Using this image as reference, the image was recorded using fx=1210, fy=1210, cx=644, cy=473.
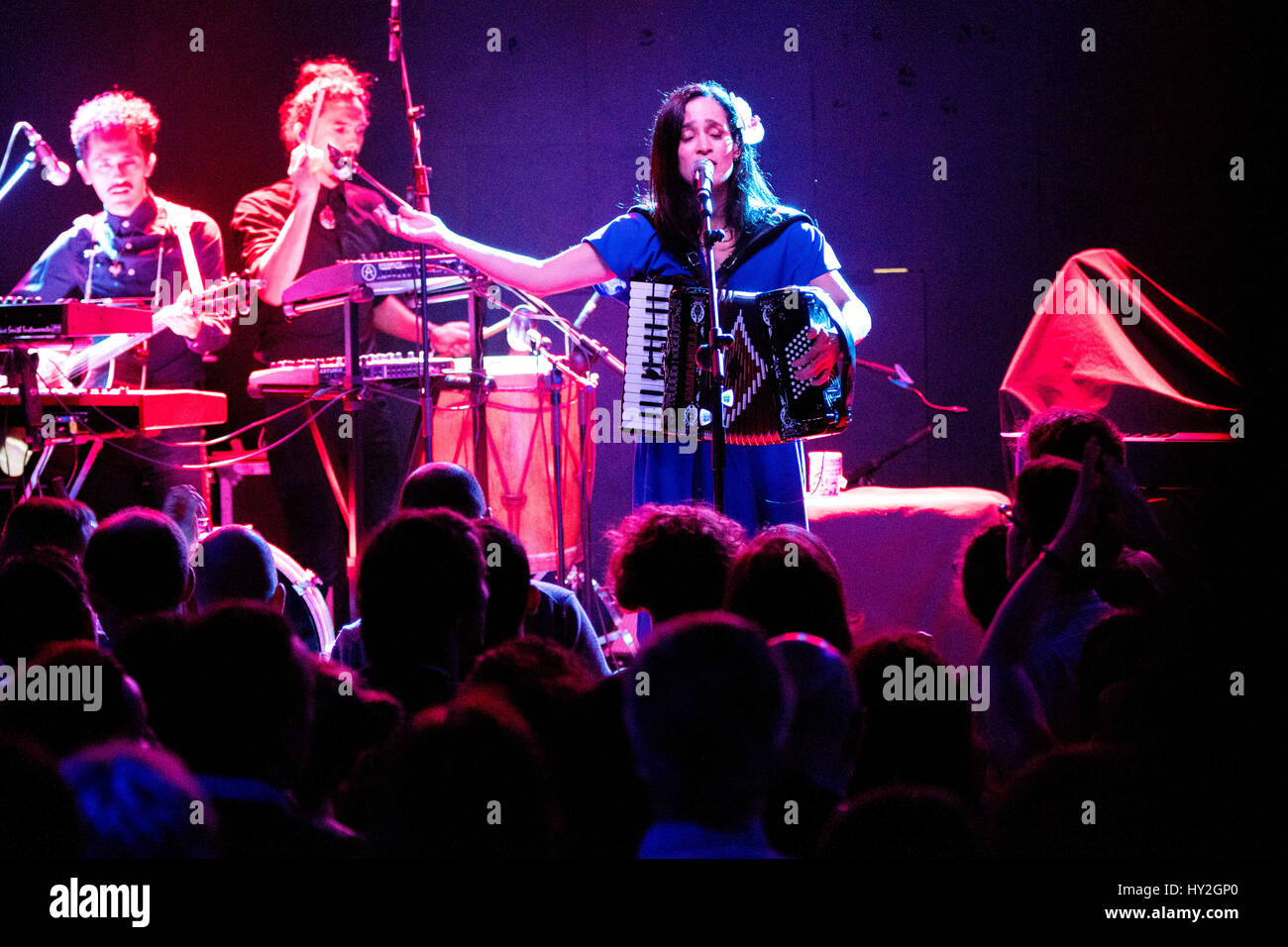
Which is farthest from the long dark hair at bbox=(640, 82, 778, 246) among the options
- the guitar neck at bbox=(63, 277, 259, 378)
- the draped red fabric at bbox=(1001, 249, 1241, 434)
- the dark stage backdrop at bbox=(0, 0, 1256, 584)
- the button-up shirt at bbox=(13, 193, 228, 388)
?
the button-up shirt at bbox=(13, 193, 228, 388)

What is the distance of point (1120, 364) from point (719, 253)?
88.7 inches

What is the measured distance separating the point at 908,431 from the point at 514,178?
106 inches

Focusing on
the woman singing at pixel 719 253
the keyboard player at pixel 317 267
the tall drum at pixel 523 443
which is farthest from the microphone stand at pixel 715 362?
the keyboard player at pixel 317 267

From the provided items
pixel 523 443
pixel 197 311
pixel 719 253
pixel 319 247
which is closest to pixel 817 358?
pixel 719 253

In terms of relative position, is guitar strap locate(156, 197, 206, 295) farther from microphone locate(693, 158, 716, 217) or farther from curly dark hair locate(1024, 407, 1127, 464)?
curly dark hair locate(1024, 407, 1127, 464)

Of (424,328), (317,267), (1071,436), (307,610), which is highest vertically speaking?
(317,267)

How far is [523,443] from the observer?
5.29 metres

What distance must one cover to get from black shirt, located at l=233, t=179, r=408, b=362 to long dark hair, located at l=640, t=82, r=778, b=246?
8.35 ft

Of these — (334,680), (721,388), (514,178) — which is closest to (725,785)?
(334,680)

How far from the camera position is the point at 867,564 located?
4.95 m

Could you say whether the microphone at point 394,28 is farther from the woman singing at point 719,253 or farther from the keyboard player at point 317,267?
the woman singing at point 719,253

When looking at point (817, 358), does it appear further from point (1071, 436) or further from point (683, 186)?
point (1071, 436)

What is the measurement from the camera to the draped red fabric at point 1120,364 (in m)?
5.29
